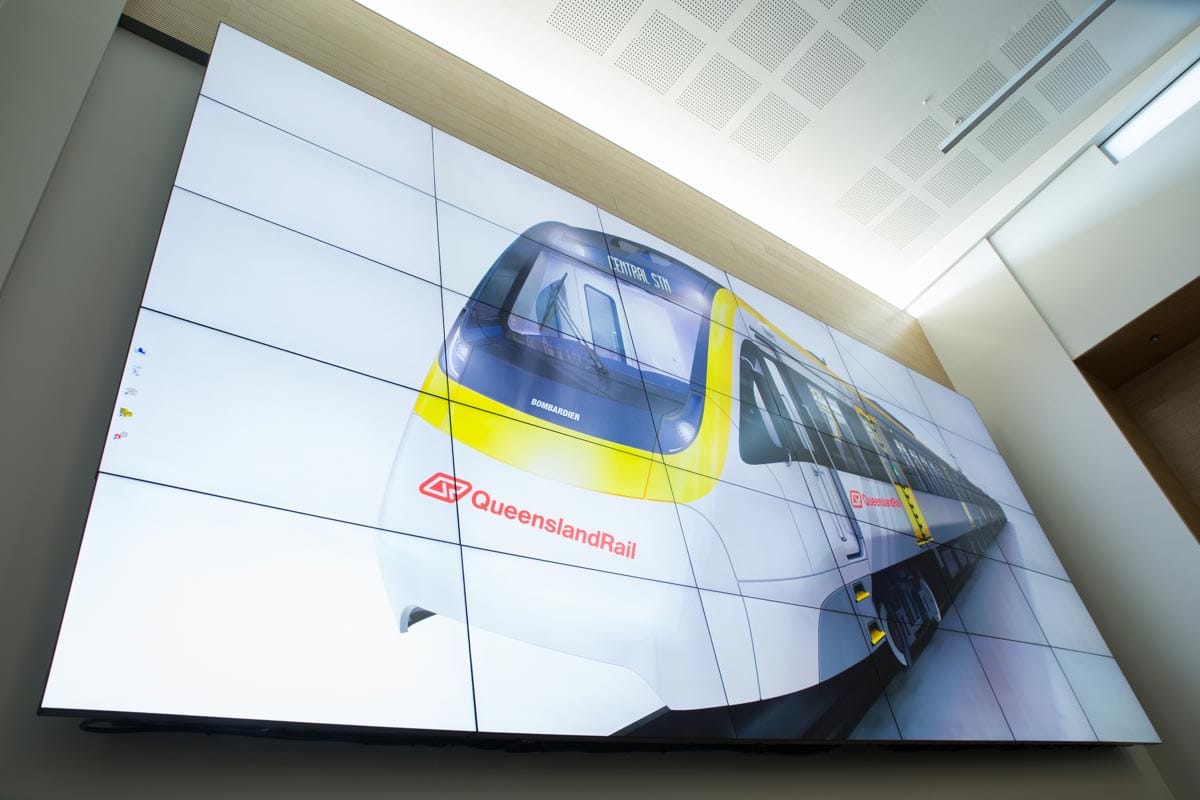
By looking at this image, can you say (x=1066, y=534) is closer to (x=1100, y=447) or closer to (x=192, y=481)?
(x=1100, y=447)

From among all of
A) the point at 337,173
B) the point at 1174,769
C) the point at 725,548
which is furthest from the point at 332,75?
the point at 1174,769

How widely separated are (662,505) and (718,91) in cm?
286

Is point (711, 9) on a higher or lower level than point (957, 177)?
higher

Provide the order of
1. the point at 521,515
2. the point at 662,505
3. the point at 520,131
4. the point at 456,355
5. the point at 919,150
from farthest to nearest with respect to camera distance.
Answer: the point at 919,150
the point at 520,131
the point at 662,505
the point at 456,355
the point at 521,515

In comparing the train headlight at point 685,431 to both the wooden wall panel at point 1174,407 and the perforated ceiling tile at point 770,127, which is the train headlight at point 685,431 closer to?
the perforated ceiling tile at point 770,127

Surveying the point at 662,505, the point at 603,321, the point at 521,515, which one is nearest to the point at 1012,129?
the point at 603,321

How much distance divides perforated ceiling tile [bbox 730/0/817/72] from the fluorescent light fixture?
2.19m

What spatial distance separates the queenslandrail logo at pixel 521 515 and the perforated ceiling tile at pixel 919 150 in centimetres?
361

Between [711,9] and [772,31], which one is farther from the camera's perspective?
[772,31]

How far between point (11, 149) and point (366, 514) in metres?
1.13

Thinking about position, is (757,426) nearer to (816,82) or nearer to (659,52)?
(659,52)

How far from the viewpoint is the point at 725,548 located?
84.7 inches

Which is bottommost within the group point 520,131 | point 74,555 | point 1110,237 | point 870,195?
point 74,555

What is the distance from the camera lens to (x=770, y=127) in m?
4.21
